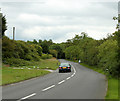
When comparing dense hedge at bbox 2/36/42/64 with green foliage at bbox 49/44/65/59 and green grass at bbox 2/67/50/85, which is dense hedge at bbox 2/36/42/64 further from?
green foliage at bbox 49/44/65/59

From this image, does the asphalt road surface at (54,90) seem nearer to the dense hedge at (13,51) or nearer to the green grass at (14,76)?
the green grass at (14,76)

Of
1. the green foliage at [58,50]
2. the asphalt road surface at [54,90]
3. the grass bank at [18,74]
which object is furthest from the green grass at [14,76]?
the green foliage at [58,50]

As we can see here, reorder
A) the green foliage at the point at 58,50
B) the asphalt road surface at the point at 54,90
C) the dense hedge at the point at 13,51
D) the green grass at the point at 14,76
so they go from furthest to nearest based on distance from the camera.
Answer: the green foliage at the point at 58,50 < the dense hedge at the point at 13,51 < the green grass at the point at 14,76 < the asphalt road surface at the point at 54,90

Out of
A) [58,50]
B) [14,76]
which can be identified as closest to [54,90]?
[14,76]

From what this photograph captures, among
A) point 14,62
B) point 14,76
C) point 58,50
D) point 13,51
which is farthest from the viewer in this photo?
point 58,50

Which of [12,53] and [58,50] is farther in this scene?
[58,50]

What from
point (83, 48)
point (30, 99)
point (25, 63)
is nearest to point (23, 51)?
point (25, 63)

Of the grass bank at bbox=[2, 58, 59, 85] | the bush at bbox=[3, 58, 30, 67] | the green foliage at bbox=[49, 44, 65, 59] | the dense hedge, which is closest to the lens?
the grass bank at bbox=[2, 58, 59, 85]

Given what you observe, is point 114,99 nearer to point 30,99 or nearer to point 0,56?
point 30,99

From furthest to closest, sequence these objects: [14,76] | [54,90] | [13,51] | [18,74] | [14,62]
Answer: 1. [13,51]
2. [14,62]
3. [18,74]
4. [14,76]
5. [54,90]

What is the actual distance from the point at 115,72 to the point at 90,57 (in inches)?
1039

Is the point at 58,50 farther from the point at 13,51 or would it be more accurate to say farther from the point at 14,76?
the point at 14,76

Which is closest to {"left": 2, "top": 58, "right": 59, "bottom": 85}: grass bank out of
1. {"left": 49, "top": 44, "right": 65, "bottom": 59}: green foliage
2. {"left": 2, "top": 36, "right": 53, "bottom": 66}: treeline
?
{"left": 2, "top": 36, "right": 53, "bottom": 66}: treeline

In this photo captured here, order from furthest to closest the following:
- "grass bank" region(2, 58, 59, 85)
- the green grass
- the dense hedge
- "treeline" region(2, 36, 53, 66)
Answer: the dense hedge → "treeline" region(2, 36, 53, 66) → "grass bank" region(2, 58, 59, 85) → the green grass
